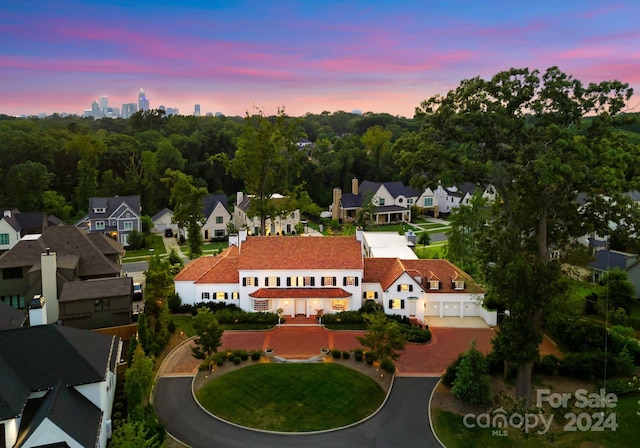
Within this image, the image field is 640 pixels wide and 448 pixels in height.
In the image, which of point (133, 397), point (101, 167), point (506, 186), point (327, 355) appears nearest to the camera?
point (133, 397)

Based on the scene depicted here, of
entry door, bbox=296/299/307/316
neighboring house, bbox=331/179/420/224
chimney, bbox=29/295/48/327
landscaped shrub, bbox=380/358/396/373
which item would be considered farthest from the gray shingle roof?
neighboring house, bbox=331/179/420/224

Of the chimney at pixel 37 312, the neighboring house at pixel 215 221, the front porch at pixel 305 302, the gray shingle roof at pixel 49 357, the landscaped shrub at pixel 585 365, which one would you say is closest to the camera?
the gray shingle roof at pixel 49 357

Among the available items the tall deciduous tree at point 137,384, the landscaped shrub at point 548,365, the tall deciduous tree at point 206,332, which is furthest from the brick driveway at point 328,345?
the tall deciduous tree at point 137,384

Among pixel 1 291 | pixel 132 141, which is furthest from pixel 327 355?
pixel 132 141

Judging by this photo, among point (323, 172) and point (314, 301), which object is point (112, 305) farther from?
point (323, 172)

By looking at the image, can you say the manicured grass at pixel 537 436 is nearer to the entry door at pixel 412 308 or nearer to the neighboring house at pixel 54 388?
the entry door at pixel 412 308

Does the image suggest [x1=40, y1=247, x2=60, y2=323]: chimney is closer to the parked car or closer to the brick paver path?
the parked car
